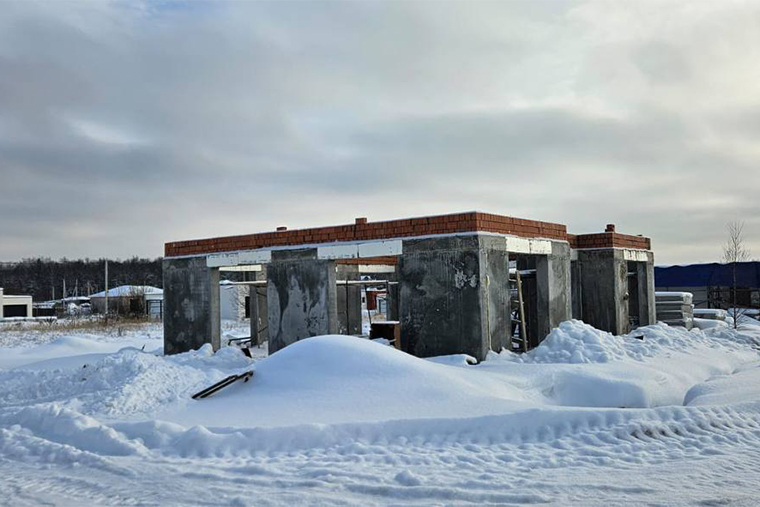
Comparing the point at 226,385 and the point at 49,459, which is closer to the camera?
the point at 49,459

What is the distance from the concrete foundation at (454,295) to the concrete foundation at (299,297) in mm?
1820

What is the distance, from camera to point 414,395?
8688 millimetres

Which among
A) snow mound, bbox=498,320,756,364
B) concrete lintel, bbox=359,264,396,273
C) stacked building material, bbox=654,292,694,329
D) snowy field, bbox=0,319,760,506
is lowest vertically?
snowy field, bbox=0,319,760,506

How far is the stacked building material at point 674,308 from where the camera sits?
66.8 ft

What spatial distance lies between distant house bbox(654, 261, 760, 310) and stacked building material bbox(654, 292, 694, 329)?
8.41 metres

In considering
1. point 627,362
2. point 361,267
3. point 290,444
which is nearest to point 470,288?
point 627,362

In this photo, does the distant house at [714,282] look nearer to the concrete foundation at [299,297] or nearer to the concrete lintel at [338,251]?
the concrete lintel at [338,251]

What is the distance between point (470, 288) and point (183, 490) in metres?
7.71

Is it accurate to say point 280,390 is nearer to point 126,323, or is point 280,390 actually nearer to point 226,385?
point 226,385

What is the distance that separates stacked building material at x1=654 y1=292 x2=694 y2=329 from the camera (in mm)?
20375

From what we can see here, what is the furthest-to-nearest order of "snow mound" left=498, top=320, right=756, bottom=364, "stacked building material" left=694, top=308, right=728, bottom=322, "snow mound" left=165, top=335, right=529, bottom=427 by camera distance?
"stacked building material" left=694, top=308, right=728, bottom=322 → "snow mound" left=498, top=320, right=756, bottom=364 → "snow mound" left=165, top=335, right=529, bottom=427

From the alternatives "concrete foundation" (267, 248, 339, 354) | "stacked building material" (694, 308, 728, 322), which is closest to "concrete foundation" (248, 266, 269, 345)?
"concrete foundation" (267, 248, 339, 354)

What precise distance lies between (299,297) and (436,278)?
342 cm

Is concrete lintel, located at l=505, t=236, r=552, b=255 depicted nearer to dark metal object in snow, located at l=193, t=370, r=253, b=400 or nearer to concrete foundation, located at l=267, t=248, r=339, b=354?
concrete foundation, located at l=267, t=248, r=339, b=354
